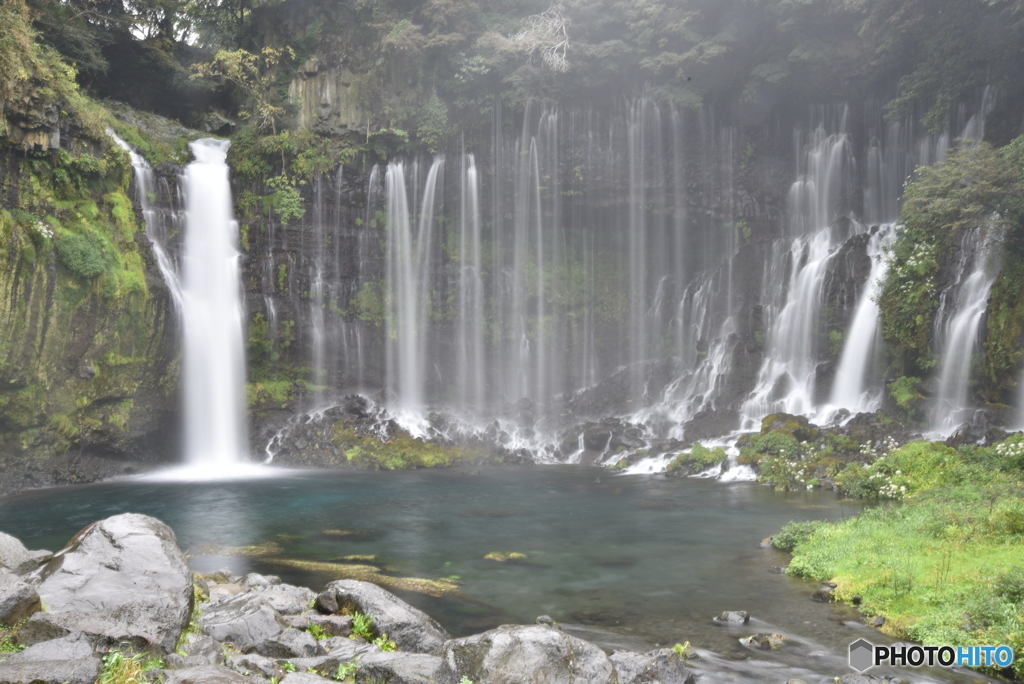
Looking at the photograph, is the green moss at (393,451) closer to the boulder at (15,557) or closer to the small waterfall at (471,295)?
the small waterfall at (471,295)

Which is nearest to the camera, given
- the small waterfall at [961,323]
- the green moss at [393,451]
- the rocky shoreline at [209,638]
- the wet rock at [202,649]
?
the rocky shoreline at [209,638]

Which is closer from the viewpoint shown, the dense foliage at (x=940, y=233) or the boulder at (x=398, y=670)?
the boulder at (x=398, y=670)

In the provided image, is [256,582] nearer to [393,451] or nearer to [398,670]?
[398,670]

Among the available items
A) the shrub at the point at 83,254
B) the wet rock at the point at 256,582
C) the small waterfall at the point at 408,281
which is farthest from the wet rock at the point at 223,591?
the small waterfall at the point at 408,281

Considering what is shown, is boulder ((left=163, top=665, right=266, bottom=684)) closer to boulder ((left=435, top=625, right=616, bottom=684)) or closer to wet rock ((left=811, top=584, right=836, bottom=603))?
boulder ((left=435, top=625, right=616, bottom=684))

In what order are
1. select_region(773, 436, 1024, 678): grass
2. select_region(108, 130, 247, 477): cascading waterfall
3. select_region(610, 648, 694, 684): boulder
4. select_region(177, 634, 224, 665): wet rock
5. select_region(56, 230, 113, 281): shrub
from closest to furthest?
1. select_region(177, 634, 224, 665): wet rock
2. select_region(610, 648, 694, 684): boulder
3. select_region(773, 436, 1024, 678): grass
4. select_region(56, 230, 113, 281): shrub
5. select_region(108, 130, 247, 477): cascading waterfall

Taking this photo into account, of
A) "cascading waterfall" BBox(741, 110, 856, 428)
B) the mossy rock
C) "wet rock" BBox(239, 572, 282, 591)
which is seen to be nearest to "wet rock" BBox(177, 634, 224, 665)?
"wet rock" BBox(239, 572, 282, 591)

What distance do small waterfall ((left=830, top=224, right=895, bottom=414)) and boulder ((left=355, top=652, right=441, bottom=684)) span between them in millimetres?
20412

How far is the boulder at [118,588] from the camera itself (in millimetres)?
5367

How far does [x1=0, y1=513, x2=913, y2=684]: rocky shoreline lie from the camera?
16.4 ft

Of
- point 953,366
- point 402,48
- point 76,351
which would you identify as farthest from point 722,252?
point 76,351

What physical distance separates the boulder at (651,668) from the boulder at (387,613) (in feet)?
6.28

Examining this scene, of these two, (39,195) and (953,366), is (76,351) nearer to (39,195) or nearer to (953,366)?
(39,195)

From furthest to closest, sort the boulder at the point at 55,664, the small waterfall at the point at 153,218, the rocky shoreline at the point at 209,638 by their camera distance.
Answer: the small waterfall at the point at 153,218 < the rocky shoreline at the point at 209,638 < the boulder at the point at 55,664
